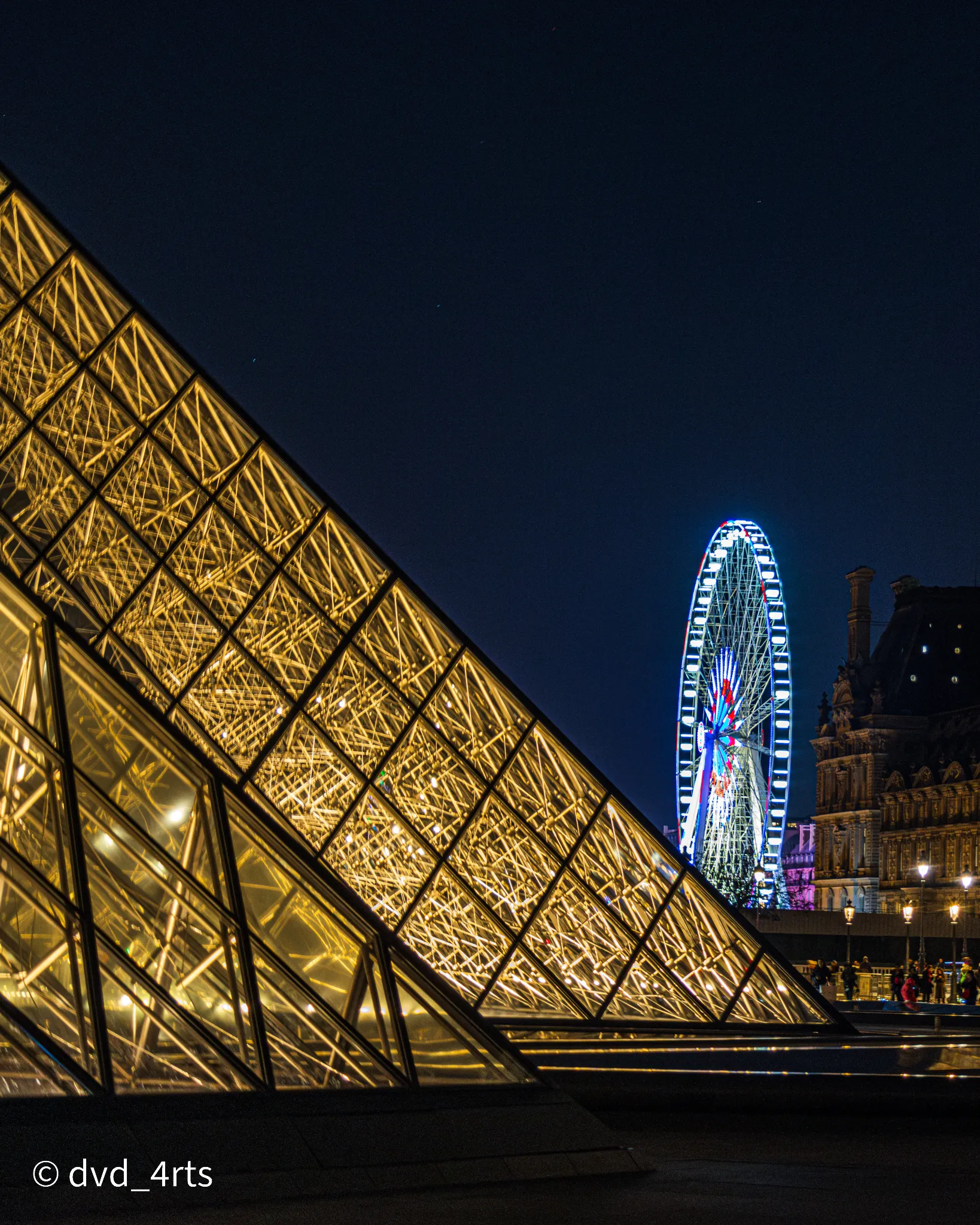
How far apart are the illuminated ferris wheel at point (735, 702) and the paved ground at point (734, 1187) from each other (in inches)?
2215

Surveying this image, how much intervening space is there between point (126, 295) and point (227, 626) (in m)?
5.45

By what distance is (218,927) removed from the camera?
34.1 feet

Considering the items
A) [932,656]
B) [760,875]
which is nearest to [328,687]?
[760,875]

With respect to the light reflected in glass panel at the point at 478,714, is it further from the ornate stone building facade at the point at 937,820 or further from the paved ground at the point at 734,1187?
the ornate stone building facade at the point at 937,820

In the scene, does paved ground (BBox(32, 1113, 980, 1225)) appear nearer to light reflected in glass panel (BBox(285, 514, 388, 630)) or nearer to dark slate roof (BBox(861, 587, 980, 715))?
light reflected in glass panel (BBox(285, 514, 388, 630))

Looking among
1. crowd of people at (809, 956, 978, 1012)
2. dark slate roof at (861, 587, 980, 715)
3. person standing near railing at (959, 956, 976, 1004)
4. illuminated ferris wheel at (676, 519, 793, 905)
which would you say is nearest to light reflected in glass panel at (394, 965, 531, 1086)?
crowd of people at (809, 956, 978, 1012)

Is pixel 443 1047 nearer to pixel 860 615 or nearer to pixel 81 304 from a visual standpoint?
pixel 81 304

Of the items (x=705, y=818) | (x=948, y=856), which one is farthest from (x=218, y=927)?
(x=948, y=856)

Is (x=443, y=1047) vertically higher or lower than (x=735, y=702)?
lower

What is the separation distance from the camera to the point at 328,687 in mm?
23281

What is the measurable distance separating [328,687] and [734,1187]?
13145 millimetres

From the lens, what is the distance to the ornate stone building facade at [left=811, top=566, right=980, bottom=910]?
116 m

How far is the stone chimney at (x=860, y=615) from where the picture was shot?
12431cm

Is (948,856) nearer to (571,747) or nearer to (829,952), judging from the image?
(829,952)
